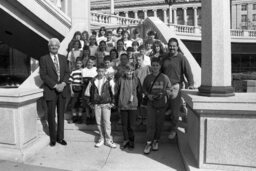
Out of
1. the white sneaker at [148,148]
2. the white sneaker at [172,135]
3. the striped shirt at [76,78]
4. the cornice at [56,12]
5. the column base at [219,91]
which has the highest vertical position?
the cornice at [56,12]

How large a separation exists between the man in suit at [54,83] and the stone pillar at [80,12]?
6.67 meters

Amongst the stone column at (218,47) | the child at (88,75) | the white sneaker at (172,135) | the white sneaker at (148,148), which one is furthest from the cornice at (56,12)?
the stone column at (218,47)

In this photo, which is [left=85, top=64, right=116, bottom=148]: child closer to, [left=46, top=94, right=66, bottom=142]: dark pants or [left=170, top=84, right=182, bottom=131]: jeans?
[left=46, top=94, right=66, bottom=142]: dark pants

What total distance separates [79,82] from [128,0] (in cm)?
8204

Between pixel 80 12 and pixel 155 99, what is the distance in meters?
8.22

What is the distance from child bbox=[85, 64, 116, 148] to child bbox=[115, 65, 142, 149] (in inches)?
8.4

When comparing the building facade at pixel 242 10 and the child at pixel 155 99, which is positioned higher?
the building facade at pixel 242 10

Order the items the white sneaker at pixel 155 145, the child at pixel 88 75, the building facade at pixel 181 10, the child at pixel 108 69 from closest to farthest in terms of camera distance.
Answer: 1. the white sneaker at pixel 155 145
2. the child at pixel 108 69
3. the child at pixel 88 75
4. the building facade at pixel 181 10

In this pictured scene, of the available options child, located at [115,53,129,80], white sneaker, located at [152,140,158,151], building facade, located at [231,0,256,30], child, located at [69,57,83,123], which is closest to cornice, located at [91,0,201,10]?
building facade, located at [231,0,256,30]

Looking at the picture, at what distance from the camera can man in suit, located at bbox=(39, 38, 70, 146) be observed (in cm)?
556

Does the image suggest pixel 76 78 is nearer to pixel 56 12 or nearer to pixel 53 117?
pixel 53 117

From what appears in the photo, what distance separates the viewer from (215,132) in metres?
4.21

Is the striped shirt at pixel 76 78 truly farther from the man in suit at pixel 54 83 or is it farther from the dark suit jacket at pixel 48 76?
the dark suit jacket at pixel 48 76

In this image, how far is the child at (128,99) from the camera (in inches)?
212
